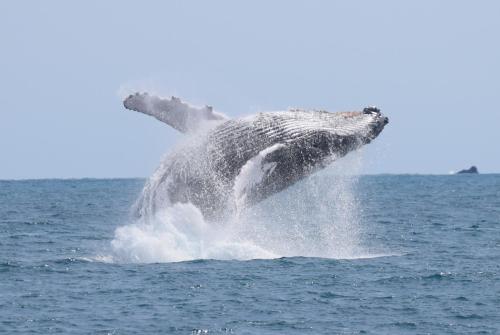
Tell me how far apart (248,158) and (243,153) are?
0.12 meters

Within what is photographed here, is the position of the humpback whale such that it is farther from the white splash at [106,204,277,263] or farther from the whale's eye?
the white splash at [106,204,277,263]

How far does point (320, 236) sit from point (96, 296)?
14428mm

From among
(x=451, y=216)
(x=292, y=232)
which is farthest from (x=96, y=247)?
(x=451, y=216)

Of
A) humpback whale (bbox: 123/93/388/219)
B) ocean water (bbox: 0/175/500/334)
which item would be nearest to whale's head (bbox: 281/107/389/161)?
humpback whale (bbox: 123/93/388/219)

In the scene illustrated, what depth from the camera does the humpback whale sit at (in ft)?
59.2

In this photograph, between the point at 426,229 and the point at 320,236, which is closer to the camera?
the point at 320,236

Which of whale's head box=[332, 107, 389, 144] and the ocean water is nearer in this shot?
the ocean water

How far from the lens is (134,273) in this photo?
20328 millimetres

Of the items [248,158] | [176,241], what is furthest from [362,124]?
[176,241]

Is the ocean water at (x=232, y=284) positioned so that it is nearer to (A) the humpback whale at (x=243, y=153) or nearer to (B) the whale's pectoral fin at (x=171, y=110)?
(A) the humpback whale at (x=243, y=153)

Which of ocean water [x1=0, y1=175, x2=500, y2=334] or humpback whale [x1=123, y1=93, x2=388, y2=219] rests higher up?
humpback whale [x1=123, y1=93, x2=388, y2=219]

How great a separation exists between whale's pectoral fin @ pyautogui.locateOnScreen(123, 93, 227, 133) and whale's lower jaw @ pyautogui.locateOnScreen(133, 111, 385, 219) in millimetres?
423

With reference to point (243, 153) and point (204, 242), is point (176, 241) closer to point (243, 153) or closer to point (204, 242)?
point (204, 242)

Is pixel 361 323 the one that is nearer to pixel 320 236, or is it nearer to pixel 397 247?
pixel 397 247
